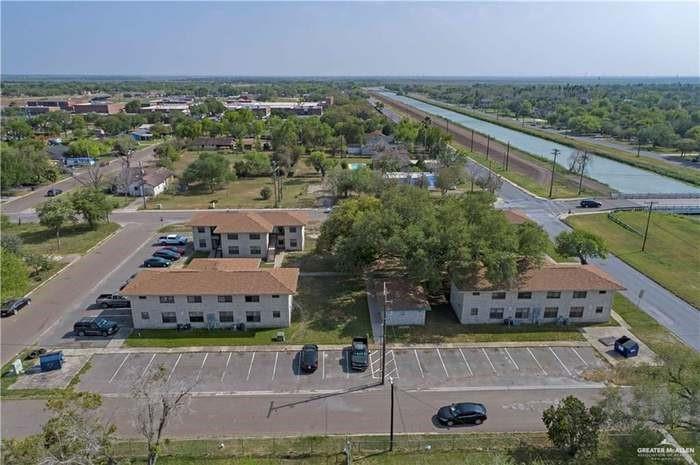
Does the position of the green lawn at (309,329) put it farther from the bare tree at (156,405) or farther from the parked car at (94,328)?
the bare tree at (156,405)

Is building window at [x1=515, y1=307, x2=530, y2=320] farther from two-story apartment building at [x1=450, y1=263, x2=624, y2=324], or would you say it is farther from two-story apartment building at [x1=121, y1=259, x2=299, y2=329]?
two-story apartment building at [x1=121, y1=259, x2=299, y2=329]

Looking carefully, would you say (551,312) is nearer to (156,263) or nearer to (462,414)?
(462,414)

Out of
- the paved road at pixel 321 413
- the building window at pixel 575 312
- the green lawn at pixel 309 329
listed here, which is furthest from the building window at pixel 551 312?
the green lawn at pixel 309 329

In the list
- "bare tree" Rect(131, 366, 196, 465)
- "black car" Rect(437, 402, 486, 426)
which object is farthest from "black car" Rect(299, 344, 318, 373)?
"black car" Rect(437, 402, 486, 426)

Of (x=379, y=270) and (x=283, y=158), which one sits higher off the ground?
(x=283, y=158)

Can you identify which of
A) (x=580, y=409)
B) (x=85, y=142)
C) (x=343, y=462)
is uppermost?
(x=85, y=142)

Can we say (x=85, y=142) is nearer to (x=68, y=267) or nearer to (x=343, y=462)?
(x=68, y=267)

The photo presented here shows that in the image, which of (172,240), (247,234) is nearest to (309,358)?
(247,234)

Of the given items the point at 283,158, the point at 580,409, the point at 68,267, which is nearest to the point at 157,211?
the point at 68,267

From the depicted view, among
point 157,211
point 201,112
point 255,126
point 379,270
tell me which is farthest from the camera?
point 201,112
